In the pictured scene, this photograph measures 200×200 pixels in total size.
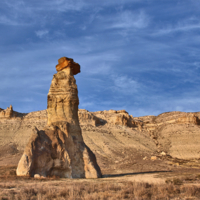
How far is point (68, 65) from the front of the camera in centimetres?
2320

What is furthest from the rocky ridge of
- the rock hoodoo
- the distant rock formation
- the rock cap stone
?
the rock hoodoo

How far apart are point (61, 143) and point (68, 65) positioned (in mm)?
7385

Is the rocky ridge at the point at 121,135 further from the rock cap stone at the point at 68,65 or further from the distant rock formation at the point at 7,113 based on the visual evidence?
the rock cap stone at the point at 68,65

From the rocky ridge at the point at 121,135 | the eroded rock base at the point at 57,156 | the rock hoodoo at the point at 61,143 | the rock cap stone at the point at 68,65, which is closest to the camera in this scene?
the eroded rock base at the point at 57,156

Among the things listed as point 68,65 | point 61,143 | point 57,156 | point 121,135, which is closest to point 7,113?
point 121,135

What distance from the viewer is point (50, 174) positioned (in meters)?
17.9

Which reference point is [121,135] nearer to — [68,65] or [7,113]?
[7,113]

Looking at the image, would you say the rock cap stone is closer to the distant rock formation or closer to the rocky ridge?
the rocky ridge

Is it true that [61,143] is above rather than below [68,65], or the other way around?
below

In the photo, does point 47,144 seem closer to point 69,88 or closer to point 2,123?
point 69,88

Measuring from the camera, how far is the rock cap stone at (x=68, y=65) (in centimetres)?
2323

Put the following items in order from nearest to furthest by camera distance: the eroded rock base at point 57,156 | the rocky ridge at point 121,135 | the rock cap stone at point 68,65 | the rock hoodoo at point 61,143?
the eroded rock base at point 57,156, the rock hoodoo at point 61,143, the rock cap stone at point 68,65, the rocky ridge at point 121,135

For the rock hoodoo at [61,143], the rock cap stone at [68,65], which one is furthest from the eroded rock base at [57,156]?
the rock cap stone at [68,65]

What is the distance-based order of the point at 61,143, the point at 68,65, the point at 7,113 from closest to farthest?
1. the point at 61,143
2. the point at 68,65
3. the point at 7,113
